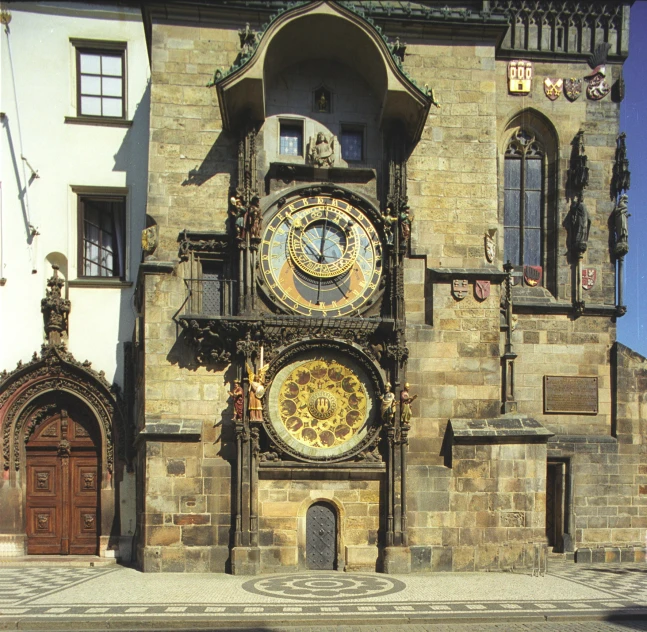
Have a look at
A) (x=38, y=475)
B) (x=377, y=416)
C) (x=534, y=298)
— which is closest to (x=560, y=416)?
(x=534, y=298)

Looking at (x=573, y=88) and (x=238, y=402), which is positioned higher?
(x=573, y=88)

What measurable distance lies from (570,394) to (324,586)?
797 centimetres

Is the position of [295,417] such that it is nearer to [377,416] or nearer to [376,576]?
[377,416]

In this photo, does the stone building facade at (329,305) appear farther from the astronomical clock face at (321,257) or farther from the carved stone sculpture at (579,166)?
the carved stone sculpture at (579,166)

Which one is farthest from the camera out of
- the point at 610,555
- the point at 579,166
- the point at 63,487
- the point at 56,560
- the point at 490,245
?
the point at 579,166

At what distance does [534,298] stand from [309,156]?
6369 millimetres

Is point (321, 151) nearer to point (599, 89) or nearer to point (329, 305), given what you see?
point (329, 305)

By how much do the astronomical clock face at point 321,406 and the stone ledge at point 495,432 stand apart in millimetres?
1716

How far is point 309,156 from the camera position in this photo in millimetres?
16531

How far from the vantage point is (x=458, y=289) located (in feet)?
53.8

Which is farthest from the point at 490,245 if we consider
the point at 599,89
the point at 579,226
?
the point at 599,89

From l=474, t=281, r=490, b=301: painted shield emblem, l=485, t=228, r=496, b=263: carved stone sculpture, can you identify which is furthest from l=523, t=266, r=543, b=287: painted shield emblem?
l=474, t=281, r=490, b=301: painted shield emblem

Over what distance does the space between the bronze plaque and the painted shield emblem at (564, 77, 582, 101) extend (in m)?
6.61

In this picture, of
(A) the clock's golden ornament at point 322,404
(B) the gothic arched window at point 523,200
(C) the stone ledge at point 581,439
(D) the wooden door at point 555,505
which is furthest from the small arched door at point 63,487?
(B) the gothic arched window at point 523,200
